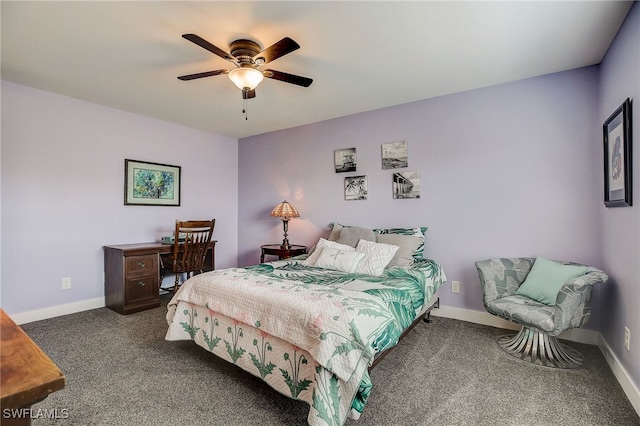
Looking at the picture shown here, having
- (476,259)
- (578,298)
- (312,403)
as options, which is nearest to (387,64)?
(476,259)

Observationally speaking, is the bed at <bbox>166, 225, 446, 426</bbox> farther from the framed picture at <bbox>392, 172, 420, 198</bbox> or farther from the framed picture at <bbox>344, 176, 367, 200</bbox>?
the framed picture at <bbox>344, 176, 367, 200</bbox>

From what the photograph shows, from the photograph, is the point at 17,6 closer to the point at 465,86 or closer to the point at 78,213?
the point at 78,213

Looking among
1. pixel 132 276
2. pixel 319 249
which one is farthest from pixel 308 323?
pixel 132 276

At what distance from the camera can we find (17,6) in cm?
188

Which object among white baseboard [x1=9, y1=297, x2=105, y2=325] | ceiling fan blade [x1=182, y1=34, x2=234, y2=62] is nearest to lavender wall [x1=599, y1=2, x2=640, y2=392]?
ceiling fan blade [x1=182, y1=34, x2=234, y2=62]

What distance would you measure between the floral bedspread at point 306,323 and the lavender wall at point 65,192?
1.84m

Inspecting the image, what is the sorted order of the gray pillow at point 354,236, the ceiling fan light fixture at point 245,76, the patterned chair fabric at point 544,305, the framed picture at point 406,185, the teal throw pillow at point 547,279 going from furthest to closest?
the framed picture at point 406,185, the gray pillow at point 354,236, the teal throw pillow at point 547,279, the ceiling fan light fixture at point 245,76, the patterned chair fabric at point 544,305

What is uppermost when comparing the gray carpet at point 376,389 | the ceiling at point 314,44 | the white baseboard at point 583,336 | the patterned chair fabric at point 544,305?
the ceiling at point 314,44

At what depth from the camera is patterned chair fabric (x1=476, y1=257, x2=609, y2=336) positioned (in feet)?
6.94

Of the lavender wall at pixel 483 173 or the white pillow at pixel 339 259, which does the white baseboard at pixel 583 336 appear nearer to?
the lavender wall at pixel 483 173

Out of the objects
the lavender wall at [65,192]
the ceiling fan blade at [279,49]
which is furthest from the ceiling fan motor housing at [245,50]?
the lavender wall at [65,192]

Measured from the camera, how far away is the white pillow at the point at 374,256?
106 inches

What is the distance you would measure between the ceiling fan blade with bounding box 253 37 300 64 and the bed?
156 centimetres

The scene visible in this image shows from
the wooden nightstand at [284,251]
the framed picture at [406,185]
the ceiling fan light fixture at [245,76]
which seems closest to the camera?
the ceiling fan light fixture at [245,76]
